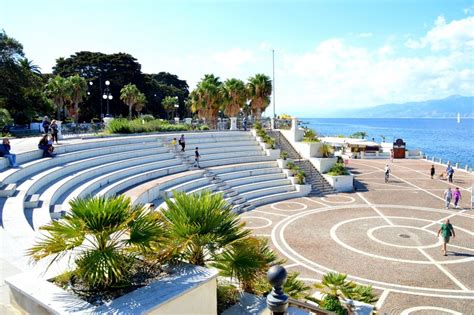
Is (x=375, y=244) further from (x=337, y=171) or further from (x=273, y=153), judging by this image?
(x=273, y=153)

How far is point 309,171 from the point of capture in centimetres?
3025

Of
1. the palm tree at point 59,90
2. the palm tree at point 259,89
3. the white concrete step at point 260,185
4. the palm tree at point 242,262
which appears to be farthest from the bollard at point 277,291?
the palm tree at point 59,90

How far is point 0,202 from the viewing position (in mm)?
12023

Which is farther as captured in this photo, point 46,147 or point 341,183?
point 341,183

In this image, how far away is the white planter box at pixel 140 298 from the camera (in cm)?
461

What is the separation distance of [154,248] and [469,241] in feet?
53.8

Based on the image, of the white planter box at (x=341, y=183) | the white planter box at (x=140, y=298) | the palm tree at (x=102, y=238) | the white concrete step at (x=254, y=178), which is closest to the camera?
the white planter box at (x=140, y=298)

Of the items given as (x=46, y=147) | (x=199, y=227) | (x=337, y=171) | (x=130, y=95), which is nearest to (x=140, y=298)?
(x=199, y=227)

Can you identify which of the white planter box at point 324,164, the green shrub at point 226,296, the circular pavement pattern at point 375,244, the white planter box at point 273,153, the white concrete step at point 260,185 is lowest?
the circular pavement pattern at point 375,244

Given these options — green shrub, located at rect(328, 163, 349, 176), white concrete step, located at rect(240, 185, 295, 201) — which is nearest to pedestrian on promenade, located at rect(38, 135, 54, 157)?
white concrete step, located at rect(240, 185, 295, 201)

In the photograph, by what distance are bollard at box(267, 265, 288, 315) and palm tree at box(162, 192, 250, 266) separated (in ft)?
7.48

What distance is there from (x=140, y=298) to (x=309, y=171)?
26.4 m

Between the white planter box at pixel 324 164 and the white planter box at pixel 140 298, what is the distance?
2617cm

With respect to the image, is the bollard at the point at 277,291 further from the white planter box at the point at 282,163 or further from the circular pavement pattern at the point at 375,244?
the white planter box at the point at 282,163
